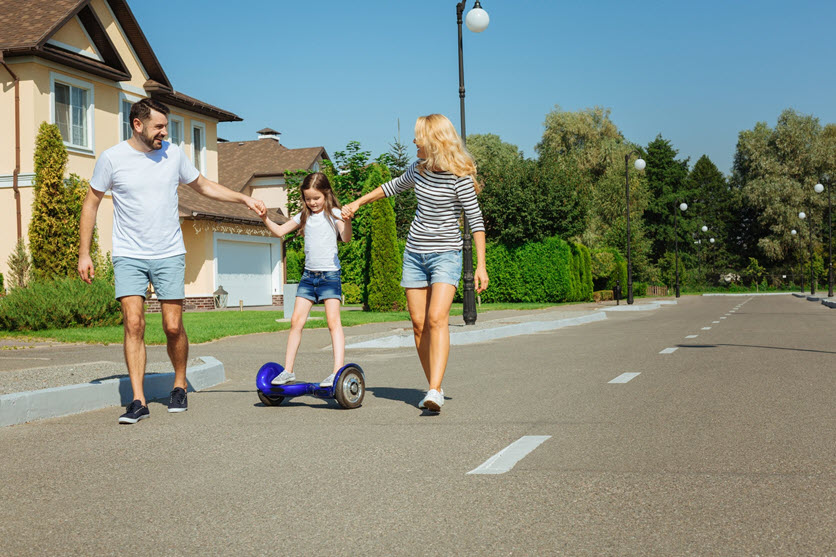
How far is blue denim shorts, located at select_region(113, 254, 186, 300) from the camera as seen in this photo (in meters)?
6.57

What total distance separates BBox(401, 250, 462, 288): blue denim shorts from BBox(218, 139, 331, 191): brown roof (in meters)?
39.2

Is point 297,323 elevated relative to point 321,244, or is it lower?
lower

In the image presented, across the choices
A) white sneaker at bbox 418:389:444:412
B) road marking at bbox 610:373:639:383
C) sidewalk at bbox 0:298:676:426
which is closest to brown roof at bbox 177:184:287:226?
sidewalk at bbox 0:298:676:426

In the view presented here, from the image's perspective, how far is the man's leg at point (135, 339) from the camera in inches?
260

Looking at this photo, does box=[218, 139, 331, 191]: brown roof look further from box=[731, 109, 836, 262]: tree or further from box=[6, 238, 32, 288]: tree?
box=[731, 109, 836, 262]: tree

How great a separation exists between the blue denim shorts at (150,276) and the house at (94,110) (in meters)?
18.3

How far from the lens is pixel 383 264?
26.5 m

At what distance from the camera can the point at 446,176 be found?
6723 mm

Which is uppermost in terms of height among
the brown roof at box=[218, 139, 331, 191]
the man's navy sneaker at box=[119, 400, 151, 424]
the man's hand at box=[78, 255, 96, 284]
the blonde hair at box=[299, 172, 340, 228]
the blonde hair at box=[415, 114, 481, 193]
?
the brown roof at box=[218, 139, 331, 191]

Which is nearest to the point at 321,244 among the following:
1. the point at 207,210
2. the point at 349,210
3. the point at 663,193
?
the point at 349,210

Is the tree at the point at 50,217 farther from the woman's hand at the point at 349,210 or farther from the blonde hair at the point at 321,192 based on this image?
the woman's hand at the point at 349,210

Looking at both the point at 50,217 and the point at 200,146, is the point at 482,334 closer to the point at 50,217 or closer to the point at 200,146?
the point at 50,217

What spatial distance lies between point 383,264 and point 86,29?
10.9 meters

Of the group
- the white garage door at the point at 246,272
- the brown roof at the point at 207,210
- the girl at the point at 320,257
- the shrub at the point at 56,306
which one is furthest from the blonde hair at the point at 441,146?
the white garage door at the point at 246,272
